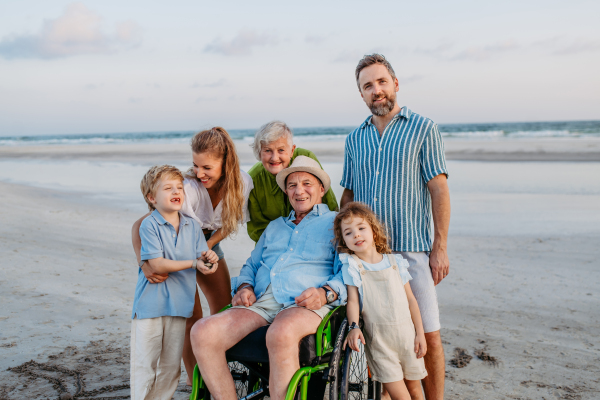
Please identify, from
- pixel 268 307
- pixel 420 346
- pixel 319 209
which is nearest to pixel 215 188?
pixel 319 209

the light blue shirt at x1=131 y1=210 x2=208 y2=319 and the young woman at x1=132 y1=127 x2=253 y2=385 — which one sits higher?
the young woman at x1=132 y1=127 x2=253 y2=385

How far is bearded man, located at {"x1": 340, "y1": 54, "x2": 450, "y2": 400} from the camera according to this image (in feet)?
8.77

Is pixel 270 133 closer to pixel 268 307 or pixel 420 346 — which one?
pixel 268 307

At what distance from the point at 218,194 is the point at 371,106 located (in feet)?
3.39

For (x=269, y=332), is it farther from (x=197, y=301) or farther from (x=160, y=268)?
(x=197, y=301)

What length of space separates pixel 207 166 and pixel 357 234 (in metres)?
0.97

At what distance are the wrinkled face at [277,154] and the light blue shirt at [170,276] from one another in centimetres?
57

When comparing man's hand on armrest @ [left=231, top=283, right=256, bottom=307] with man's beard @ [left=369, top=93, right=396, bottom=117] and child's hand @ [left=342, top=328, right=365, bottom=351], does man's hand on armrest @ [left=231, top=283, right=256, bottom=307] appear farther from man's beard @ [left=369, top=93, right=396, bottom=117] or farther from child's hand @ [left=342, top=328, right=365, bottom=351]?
man's beard @ [left=369, top=93, right=396, bottom=117]

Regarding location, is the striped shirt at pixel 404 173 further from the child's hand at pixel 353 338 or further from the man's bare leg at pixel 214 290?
the man's bare leg at pixel 214 290

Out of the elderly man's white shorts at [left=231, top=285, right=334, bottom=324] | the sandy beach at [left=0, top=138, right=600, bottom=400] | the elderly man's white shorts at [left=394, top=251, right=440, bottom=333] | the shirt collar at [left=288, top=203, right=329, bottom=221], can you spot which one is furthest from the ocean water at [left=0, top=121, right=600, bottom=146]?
the elderly man's white shorts at [left=231, top=285, right=334, bottom=324]

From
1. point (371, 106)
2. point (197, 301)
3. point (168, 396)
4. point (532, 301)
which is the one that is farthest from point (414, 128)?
point (532, 301)

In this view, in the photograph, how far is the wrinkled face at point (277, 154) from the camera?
9.48 ft

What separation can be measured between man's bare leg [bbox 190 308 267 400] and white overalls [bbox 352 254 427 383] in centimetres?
63

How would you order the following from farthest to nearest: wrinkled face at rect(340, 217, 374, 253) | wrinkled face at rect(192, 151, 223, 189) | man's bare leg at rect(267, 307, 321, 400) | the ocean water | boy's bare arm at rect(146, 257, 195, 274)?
the ocean water
wrinkled face at rect(192, 151, 223, 189)
boy's bare arm at rect(146, 257, 195, 274)
wrinkled face at rect(340, 217, 374, 253)
man's bare leg at rect(267, 307, 321, 400)
